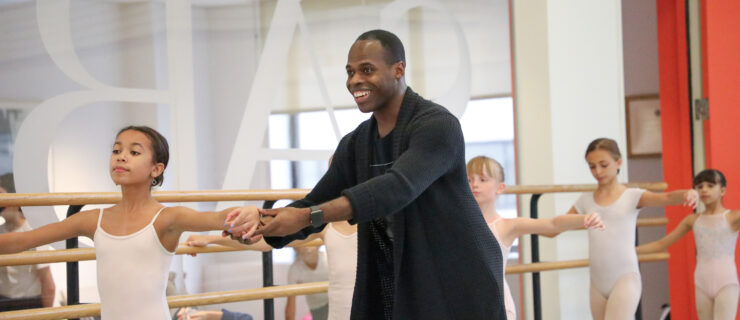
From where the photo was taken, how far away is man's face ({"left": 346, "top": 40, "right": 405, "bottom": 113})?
6.97 feet

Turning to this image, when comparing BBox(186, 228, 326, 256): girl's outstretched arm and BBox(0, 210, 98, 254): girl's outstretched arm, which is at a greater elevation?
BBox(0, 210, 98, 254): girl's outstretched arm

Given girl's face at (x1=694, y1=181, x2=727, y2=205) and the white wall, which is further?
the white wall

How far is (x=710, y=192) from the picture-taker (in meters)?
4.94

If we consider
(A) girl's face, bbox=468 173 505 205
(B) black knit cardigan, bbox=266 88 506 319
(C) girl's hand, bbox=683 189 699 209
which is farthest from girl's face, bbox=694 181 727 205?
(B) black knit cardigan, bbox=266 88 506 319

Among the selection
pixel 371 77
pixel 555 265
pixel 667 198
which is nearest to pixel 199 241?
pixel 371 77

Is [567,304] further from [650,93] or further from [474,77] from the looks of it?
[650,93]

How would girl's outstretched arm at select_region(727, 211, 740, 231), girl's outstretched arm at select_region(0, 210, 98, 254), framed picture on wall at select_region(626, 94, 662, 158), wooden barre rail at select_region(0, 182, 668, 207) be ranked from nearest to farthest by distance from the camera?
1. girl's outstretched arm at select_region(0, 210, 98, 254)
2. wooden barre rail at select_region(0, 182, 668, 207)
3. girl's outstretched arm at select_region(727, 211, 740, 231)
4. framed picture on wall at select_region(626, 94, 662, 158)

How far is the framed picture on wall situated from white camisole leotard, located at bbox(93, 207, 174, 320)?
17.2 ft

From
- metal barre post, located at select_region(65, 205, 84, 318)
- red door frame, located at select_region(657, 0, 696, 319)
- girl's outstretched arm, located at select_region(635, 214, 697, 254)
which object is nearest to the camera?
metal barre post, located at select_region(65, 205, 84, 318)

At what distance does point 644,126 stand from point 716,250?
85.5 inches

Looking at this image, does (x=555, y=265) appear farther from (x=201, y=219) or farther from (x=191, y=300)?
(x=201, y=219)

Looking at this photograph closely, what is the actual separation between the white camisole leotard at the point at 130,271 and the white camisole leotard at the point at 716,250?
3660mm

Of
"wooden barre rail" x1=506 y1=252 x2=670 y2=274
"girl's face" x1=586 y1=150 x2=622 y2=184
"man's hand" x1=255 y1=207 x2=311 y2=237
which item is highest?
"girl's face" x1=586 y1=150 x2=622 y2=184

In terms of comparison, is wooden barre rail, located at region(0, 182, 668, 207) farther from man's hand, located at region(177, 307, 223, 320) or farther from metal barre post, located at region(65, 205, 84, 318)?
man's hand, located at region(177, 307, 223, 320)
